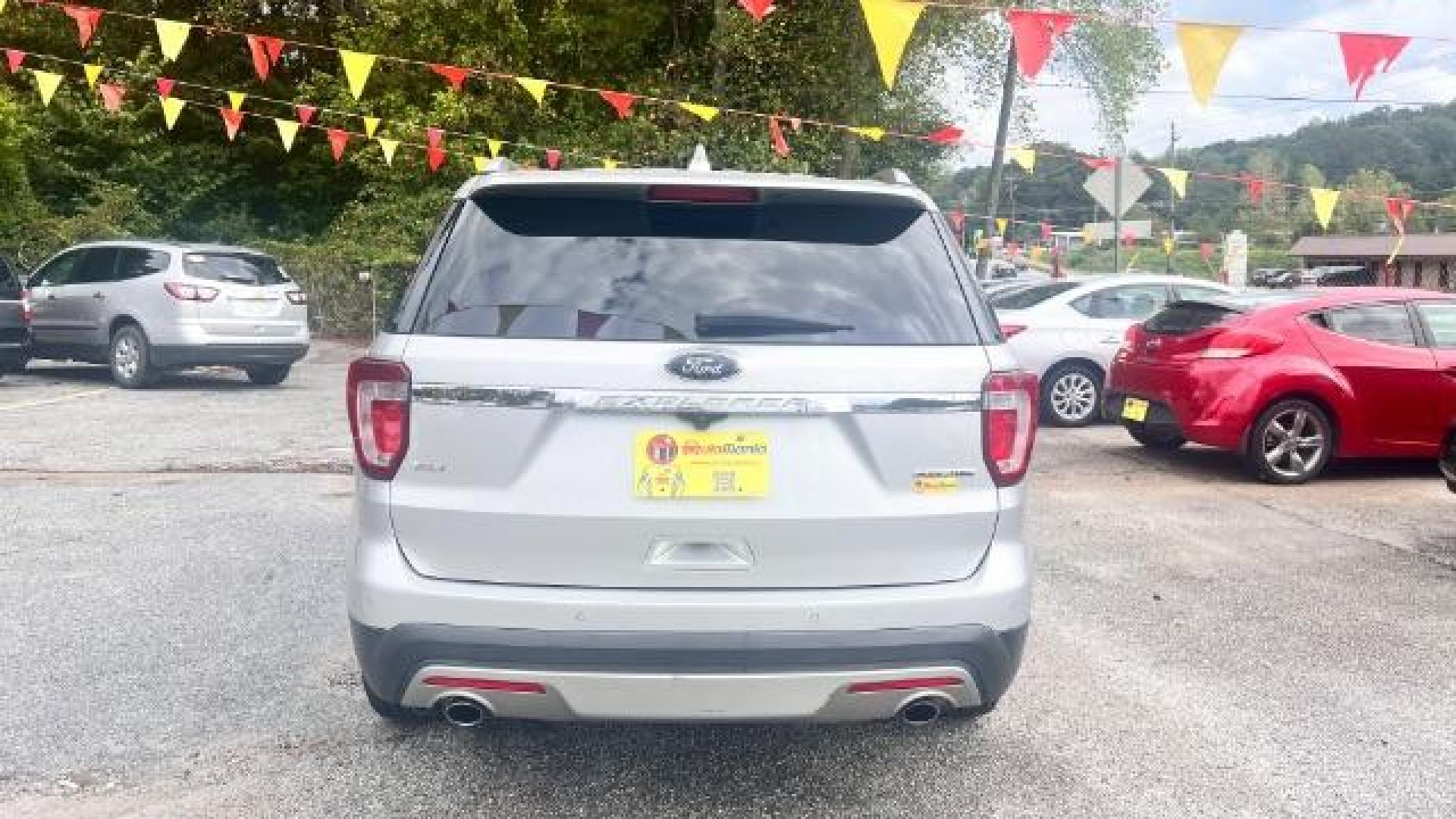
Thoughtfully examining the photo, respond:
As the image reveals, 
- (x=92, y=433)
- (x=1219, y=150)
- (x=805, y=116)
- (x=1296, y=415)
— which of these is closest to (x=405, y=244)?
(x=805, y=116)

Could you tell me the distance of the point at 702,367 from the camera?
2895mm

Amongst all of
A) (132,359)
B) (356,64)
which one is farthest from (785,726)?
(132,359)

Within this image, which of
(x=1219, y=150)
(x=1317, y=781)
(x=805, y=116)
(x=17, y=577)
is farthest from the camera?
(x=1219, y=150)

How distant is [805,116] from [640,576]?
917 inches

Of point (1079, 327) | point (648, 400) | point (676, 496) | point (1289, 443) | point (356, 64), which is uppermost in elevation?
point (356, 64)

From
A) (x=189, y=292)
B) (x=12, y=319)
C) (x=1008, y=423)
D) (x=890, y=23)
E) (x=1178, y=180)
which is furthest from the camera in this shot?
(x=1178, y=180)

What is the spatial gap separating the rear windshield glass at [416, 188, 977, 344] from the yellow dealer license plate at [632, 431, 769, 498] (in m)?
0.25

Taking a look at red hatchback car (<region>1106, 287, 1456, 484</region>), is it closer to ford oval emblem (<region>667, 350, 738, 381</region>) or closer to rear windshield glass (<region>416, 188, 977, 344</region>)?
rear windshield glass (<region>416, 188, 977, 344</region>)

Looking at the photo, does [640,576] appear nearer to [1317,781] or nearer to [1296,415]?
[1317,781]

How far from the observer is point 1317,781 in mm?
3646

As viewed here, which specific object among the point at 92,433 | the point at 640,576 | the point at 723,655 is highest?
the point at 640,576

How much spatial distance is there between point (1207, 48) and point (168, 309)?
10.8 meters

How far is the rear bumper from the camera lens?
2857 mm

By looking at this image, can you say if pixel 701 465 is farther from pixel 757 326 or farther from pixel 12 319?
pixel 12 319
